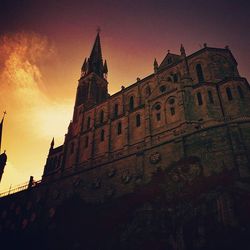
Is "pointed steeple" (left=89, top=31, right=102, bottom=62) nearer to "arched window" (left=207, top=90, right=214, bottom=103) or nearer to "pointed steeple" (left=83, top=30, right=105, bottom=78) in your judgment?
"pointed steeple" (left=83, top=30, right=105, bottom=78)

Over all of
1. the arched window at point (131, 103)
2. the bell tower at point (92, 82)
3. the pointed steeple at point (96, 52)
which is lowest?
the arched window at point (131, 103)

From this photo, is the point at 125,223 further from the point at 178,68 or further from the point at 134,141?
the point at 178,68

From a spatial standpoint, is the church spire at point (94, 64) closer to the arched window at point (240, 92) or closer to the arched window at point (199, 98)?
the arched window at point (199, 98)

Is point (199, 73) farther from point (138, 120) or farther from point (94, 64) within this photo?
point (94, 64)

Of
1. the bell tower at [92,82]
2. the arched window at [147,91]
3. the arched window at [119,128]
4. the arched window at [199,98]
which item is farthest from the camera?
the bell tower at [92,82]

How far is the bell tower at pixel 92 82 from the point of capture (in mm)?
51188

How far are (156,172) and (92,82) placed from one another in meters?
31.5

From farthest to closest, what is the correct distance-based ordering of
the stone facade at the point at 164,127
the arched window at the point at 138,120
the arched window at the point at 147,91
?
1. the arched window at the point at 147,91
2. the arched window at the point at 138,120
3. the stone facade at the point at 164,127

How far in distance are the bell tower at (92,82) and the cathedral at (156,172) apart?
4322 millimetres

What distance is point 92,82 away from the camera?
53.0 metres

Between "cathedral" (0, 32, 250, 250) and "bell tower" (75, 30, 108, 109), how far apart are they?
432 cm

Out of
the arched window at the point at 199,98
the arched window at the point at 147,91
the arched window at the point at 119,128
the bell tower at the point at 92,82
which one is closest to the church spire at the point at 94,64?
the bell tower at the point at 92,82

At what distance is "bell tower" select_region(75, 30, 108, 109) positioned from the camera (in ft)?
168

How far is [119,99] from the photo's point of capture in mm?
44625
